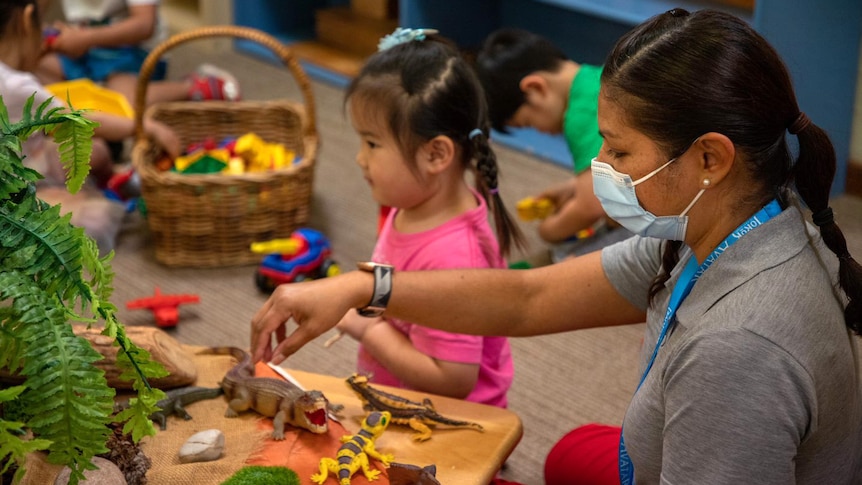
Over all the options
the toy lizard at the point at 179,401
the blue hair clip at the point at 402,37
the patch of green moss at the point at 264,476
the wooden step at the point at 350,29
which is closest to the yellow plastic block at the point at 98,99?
the wooden step at the point at 350,29

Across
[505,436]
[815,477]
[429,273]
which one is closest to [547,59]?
[429,273]

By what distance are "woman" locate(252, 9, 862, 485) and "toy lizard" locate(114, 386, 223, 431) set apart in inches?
23.0

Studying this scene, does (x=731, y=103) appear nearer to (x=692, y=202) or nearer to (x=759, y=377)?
(x=692, y=202)

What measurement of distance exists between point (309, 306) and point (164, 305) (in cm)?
121

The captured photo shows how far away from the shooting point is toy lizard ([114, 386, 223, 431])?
49.3 inches

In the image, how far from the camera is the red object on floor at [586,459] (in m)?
1.49

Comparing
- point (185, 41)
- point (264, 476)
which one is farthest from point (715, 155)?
point (185, 41)

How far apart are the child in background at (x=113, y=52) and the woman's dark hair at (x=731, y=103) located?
250cm

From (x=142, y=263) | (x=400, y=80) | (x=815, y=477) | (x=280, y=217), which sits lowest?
(x=142, y=263)

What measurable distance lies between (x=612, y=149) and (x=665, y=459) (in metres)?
0.35

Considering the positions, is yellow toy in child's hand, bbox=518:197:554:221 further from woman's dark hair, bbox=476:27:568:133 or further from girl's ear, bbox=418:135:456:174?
girl's ear, bbox=418:135:456:174

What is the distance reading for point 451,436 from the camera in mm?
1261

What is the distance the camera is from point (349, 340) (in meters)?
2.32

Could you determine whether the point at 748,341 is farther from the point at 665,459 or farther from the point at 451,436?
the point at 451,436
